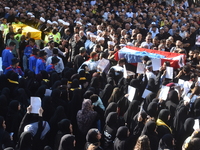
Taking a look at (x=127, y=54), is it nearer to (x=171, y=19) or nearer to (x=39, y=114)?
(x=39, y=114)

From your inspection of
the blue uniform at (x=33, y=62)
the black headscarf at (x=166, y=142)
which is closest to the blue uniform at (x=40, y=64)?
the blue uniform at (x=33, y=62)

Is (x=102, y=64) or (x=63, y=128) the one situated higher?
(x=102, y=64)

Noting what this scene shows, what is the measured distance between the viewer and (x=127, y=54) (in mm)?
10008

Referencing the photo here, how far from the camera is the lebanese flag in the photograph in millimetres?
9453

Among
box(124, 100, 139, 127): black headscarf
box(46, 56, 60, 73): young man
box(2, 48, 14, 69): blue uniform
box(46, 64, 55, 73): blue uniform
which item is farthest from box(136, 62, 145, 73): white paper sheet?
box(2, 48, 14, 69): blue uniform

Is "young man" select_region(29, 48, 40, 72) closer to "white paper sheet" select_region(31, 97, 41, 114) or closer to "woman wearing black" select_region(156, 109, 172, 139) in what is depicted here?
"white paper sheet" select_region(31, 97, 41, 114)

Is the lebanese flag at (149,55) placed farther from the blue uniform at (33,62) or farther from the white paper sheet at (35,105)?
the white paper sheet at (35,105)

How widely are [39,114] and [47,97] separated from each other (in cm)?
86

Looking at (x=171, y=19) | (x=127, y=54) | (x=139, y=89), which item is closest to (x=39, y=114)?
(x=139, y=89)

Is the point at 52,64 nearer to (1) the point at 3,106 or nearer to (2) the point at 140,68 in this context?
(2) the point at 140,68

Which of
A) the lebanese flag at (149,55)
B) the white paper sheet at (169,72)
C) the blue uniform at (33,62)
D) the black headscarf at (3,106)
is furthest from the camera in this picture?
the blue uniform at (33,62)

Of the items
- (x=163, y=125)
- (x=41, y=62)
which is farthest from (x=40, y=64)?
(x=163, y=125)

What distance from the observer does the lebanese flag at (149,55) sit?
31.0 ft

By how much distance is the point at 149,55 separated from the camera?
9.85 meters
